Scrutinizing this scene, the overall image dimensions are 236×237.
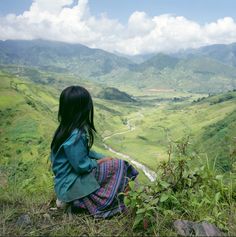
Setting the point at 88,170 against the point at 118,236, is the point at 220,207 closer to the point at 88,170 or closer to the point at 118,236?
the point at 118,236

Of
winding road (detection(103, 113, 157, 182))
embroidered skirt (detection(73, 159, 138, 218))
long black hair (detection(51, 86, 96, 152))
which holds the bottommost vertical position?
winding road (detection(103, 113, 157, 182))

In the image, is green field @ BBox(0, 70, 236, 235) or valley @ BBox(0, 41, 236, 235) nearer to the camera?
valley @ BBox(0, 41, 236, 235)

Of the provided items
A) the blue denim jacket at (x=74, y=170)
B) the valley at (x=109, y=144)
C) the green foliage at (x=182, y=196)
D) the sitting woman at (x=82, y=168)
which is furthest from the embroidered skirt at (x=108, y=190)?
the green foliage at (x=182, y=196)

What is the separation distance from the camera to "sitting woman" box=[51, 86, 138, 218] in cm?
556

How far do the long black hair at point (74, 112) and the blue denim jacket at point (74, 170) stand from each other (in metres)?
0.15

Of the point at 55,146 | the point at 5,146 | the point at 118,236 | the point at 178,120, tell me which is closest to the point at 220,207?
the point at 118,236

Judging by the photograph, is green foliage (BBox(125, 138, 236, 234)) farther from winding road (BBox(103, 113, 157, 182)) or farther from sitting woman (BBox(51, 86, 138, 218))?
winding road (BBox(103, 113, 157, 182))

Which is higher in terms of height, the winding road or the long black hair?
the long black hair

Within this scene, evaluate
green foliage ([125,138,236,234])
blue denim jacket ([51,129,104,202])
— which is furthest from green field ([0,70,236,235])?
blue denim jacket ([51,129,104,202])

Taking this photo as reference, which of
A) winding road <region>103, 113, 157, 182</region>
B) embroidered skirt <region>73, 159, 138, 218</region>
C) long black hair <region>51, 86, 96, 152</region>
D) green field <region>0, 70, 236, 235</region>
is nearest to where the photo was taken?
embroidered skirt <region>73, 159, 138, 218</region>

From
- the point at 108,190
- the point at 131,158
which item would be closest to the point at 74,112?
the point at 108,190

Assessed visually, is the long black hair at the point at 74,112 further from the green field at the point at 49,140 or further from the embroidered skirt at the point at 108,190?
the green field at the point at 49,140

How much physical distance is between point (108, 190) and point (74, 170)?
0.66 metres

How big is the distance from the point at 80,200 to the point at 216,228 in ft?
7.32
